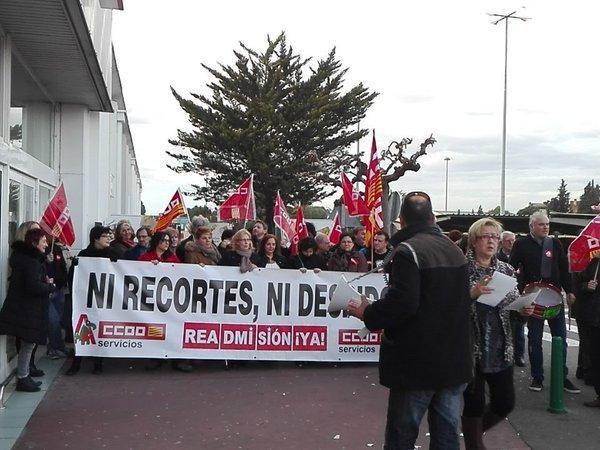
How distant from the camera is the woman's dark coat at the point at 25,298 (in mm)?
7328

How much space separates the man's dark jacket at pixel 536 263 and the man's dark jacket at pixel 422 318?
14.4ft

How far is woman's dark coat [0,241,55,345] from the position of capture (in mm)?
7328

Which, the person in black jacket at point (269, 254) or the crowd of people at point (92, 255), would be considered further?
the person in black jacket at point (269, 254)

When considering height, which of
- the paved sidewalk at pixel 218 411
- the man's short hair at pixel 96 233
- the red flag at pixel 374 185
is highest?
the red flag at pixel 374 185

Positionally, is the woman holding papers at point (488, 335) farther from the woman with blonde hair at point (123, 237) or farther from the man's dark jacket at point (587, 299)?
the woman with blonde hair at point (123, 237)

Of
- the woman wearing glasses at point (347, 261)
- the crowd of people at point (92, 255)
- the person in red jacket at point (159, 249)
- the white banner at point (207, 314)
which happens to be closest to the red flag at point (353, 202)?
the crowd of people at point (92, 255)

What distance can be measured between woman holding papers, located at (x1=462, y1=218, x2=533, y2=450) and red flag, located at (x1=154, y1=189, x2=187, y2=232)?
7881 mm

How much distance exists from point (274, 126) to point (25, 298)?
31.5 meters

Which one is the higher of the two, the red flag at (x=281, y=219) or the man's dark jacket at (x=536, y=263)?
the red flag at (x=281, y=219)

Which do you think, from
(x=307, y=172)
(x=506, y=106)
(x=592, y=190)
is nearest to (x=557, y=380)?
(x=307, y=172)

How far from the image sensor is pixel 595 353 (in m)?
7.66

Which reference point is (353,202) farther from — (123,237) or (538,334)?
(538,334)

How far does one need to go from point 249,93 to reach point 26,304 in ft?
108

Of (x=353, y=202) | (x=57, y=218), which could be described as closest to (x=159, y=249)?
(x=57, y=218)
